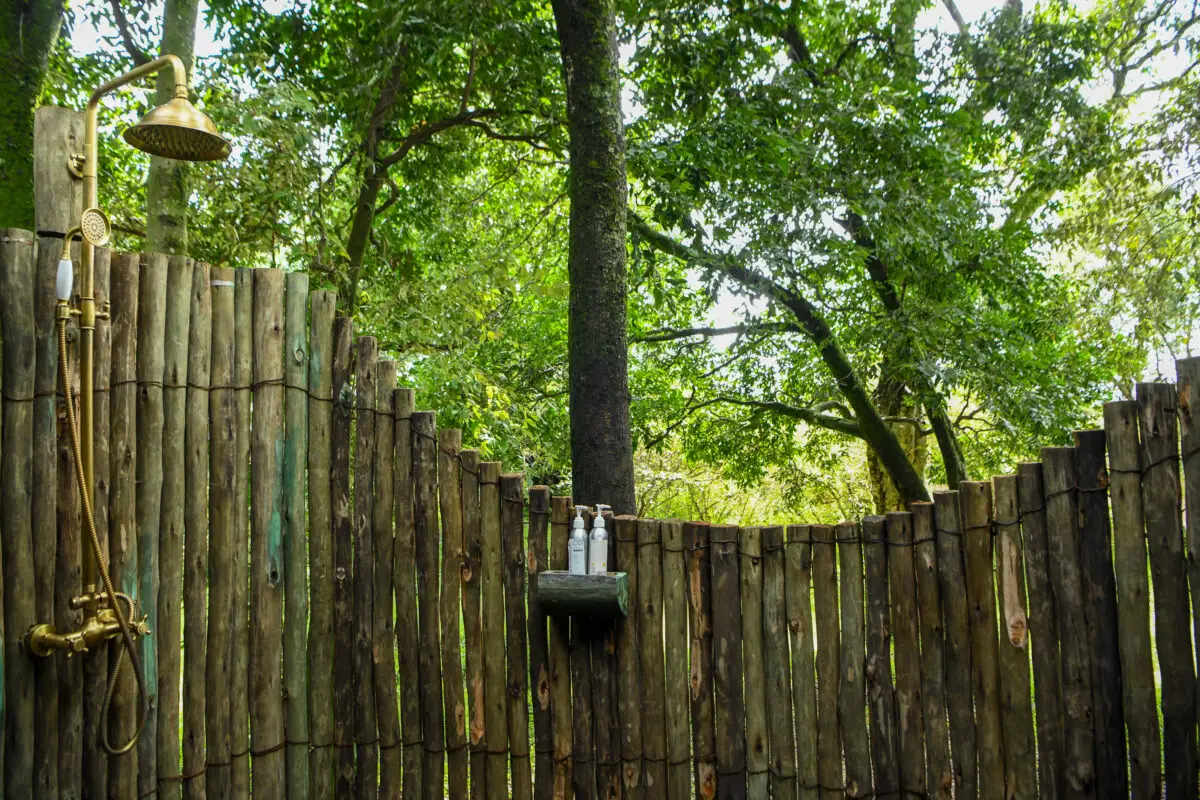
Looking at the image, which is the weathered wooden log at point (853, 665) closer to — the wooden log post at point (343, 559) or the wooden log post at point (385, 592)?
the wooden log post at point (385, 592)

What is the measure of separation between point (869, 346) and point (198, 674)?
7.11 metres

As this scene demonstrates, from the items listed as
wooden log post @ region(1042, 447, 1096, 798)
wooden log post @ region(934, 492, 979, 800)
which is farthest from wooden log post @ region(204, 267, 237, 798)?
wooden log post @ region(1042, 447, 1096, 798)

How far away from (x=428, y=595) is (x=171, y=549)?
0.97 meters

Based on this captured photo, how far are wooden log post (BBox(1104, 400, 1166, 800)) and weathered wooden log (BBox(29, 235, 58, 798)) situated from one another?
140 inches

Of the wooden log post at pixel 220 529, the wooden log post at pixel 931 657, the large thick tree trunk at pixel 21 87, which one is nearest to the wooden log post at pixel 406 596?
the wooden log post at pixel 220 529

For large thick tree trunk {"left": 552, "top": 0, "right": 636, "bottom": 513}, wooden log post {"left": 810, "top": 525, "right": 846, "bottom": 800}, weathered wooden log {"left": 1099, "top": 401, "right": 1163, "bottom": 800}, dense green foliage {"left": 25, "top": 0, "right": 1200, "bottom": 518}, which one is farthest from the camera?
dense green foliage {"left": 25, "top": 0, "right": 1200, "bottom": 518}

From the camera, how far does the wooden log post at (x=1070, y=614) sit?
2891 millimetres

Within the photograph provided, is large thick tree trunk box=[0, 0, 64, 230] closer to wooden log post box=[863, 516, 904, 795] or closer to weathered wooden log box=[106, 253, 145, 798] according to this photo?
weathered wooden log box=[106, 253, 145, 798]

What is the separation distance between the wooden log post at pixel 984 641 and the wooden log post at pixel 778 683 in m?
0.66

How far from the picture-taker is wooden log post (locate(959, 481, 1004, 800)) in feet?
9.87

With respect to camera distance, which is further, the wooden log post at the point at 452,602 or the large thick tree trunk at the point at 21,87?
the large thick tree trunk at the point at 21,87

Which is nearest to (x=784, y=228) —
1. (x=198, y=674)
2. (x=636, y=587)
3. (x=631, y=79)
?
(x=631, y=79)

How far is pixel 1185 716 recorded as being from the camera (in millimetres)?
2781

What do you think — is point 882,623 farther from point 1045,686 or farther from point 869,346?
point 869,346
